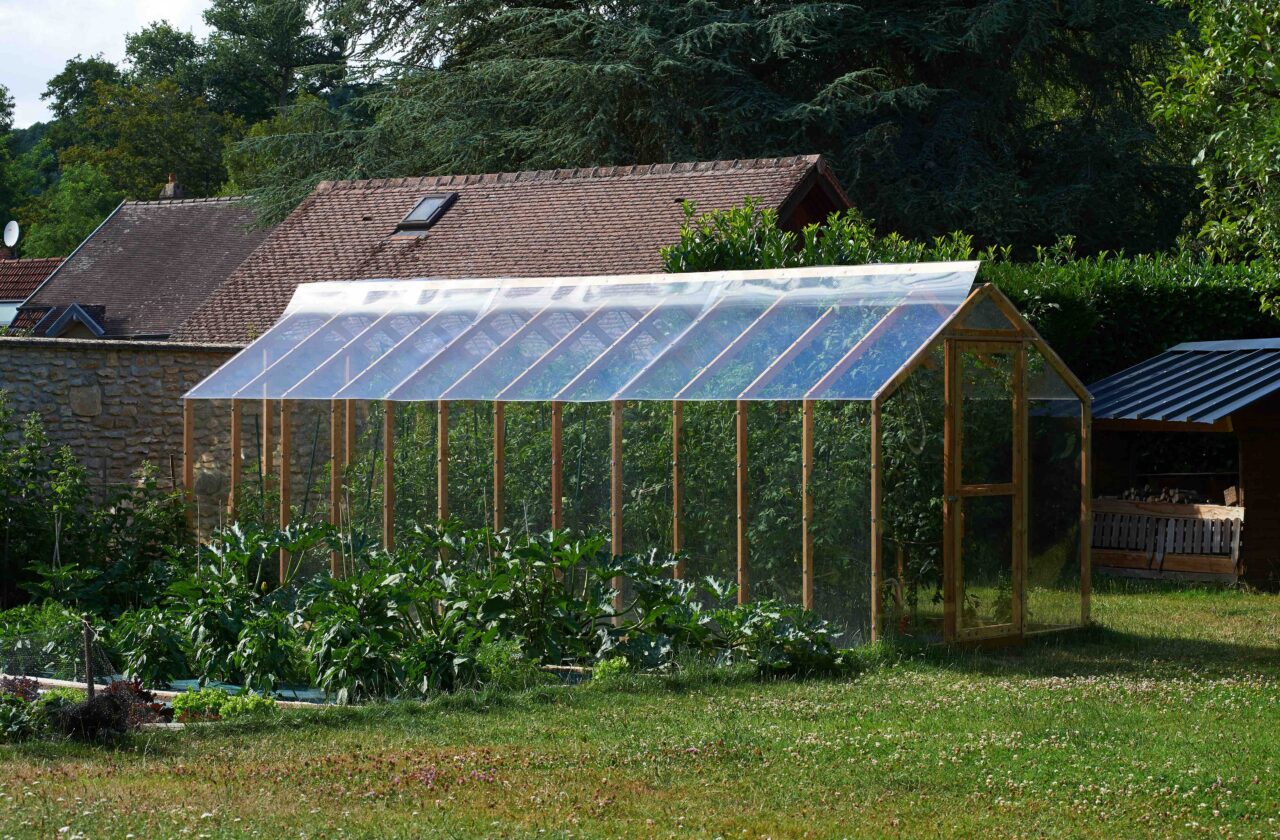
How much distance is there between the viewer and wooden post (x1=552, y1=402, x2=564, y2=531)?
11.5 metres

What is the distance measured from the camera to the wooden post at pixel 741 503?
10.7 metres

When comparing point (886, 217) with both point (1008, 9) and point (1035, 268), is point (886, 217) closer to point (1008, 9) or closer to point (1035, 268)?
point (1008, 9)

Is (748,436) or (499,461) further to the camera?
(499,461)

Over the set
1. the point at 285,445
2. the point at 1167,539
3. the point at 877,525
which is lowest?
the point at 1167,539

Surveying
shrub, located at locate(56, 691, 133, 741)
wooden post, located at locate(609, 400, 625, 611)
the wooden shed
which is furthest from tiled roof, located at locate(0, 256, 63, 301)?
shrub, located at locate(56, 691, 133, 741)

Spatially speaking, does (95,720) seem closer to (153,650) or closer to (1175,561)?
(153,650)

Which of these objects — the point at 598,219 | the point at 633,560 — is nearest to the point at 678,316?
the point at 633,560

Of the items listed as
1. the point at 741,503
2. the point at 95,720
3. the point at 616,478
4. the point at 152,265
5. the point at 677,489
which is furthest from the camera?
the point at 152,265

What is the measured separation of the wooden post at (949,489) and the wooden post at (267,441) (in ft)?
18.4

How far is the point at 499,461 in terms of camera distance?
11.8 m

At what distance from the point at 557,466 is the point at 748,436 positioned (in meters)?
1.53

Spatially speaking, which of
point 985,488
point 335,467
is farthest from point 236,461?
point 985,488

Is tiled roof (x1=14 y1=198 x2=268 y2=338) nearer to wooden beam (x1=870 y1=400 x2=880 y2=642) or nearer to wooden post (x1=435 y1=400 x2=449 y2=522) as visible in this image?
wooden post (x1=435 y1=400 x2=449 y2=522)

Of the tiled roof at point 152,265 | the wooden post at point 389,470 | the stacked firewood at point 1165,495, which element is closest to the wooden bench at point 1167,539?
the stacked firewood at point 1165,495
